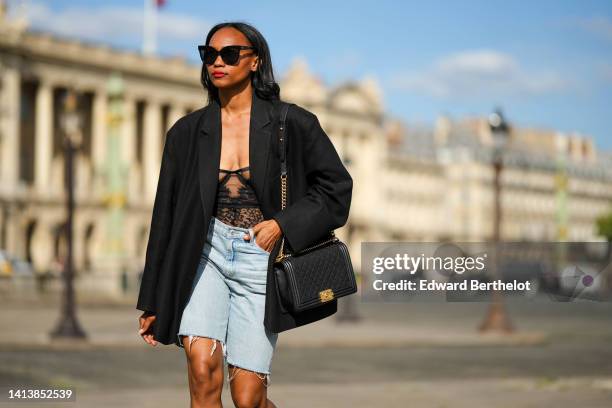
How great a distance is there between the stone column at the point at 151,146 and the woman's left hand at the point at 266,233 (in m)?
92.8

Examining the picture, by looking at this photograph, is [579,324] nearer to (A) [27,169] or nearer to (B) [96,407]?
(B) [96,407]

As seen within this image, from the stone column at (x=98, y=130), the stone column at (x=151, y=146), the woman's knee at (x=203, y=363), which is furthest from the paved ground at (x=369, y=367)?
the stone column at (x=151, y=146)

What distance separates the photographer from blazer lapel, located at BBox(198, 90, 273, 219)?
5.90 meters

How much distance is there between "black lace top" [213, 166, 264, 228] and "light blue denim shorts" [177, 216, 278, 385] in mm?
41

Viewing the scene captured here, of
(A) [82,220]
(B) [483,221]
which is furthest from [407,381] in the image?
(B) [483,221]

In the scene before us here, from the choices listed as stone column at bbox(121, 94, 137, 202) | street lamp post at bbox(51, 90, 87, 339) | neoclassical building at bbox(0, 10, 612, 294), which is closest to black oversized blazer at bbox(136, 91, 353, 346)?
street lamp post at bbox(51, 90, 87, 339)

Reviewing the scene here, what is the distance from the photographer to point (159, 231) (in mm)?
5984

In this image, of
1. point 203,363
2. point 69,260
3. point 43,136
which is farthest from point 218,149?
point 43,136

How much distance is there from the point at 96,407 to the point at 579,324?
1041 inches

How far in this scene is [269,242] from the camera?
5.90 metres

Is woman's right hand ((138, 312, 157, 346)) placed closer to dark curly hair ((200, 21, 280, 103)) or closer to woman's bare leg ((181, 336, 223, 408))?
woman's bare leg ((181, 336, 223, 408))

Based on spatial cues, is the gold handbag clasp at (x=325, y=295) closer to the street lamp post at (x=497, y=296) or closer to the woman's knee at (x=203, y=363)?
the woman's knee at (x=203, y=363)

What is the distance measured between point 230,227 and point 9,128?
8190 centimetres

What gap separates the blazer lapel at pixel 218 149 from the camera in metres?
5.90
